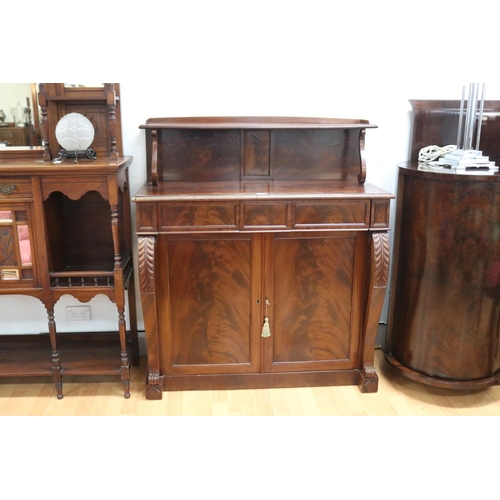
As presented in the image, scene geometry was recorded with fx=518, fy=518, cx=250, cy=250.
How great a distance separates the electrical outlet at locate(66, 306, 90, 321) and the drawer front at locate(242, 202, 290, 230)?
103 cm

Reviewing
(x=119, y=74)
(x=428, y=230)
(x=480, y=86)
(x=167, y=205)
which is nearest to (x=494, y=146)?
(x=480, y=86)

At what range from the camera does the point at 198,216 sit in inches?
83.0

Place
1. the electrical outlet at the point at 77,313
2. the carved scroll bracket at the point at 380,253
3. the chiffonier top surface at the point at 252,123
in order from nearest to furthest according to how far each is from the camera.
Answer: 1. the carved scroll bracket at the point at 380,253
2. the chiffonier top surface at the point at 252,123
3. the electrical outlet at the point at 77,313

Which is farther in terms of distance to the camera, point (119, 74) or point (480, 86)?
point (480, 86)

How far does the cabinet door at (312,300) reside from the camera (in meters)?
2.22

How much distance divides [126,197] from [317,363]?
1.18 meters

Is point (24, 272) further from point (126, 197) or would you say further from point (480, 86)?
point (480, 86)

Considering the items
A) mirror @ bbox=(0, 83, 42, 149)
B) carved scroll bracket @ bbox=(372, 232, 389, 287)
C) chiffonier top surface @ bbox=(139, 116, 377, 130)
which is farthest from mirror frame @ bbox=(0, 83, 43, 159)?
carved scroll bracket @ bbox=(372, 232, 389, 287)

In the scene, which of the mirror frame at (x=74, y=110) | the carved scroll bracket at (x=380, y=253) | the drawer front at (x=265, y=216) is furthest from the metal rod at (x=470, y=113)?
the mirror frame at (x=74, y=110)

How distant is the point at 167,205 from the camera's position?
2.09 metres

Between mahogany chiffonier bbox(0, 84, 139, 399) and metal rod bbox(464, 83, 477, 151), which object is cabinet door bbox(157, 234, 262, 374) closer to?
mahogany chiffonier bbox(0, 84, 139, 399)

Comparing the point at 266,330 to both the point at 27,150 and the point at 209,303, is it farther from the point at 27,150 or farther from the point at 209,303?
the point at 27,150

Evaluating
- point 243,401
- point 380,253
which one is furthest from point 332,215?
point 243,401

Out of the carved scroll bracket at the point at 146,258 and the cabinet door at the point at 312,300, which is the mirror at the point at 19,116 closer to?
the carved scroll bracket at the point at 146,258
